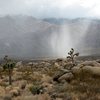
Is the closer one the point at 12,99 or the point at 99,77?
the point at 12,99

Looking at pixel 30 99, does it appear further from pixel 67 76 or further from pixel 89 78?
pixel 67 76

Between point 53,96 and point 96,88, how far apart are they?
3845mm

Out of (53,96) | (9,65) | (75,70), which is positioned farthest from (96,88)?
(9,65)

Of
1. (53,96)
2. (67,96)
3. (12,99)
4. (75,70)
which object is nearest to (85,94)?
(67,96)

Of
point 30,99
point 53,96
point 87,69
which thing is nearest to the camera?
point 30,99

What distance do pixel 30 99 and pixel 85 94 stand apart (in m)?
4.46

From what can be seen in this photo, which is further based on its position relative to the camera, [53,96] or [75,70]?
[75,70]

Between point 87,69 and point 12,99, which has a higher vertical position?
point 87,69

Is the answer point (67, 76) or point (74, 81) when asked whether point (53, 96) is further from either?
point (67, 76)

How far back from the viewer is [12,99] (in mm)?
28156

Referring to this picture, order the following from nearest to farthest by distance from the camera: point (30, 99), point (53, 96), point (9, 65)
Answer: point (30, 99)
point (53, 96)
point (9, 65)

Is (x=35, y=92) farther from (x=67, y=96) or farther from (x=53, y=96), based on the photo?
(x=67, y=96)

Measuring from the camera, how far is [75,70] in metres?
36.6

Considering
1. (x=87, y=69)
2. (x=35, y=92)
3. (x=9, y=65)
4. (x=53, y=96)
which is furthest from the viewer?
(x=9, y=65)
